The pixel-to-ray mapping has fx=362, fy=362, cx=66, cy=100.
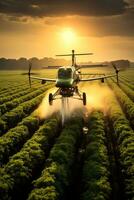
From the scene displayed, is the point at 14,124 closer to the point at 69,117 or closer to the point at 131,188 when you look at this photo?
the point at 69,117

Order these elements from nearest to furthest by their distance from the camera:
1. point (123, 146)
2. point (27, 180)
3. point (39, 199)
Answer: point (39, 199), point (27, 180), point (123, 146)

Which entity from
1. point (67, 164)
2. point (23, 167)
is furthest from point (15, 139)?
point (23, 167)

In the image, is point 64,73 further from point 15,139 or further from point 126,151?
point 126,151

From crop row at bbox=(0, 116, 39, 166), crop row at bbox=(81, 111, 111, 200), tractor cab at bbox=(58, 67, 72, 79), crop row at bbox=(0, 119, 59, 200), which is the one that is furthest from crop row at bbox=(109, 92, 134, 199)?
crop row at bbox=(0, 116, 39, 166)

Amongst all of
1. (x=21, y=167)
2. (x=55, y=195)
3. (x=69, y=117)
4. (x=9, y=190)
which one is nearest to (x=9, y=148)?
(x=21, y=167)

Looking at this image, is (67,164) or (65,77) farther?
(65,77)

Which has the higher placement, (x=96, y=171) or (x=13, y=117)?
(x=13, y=117)
